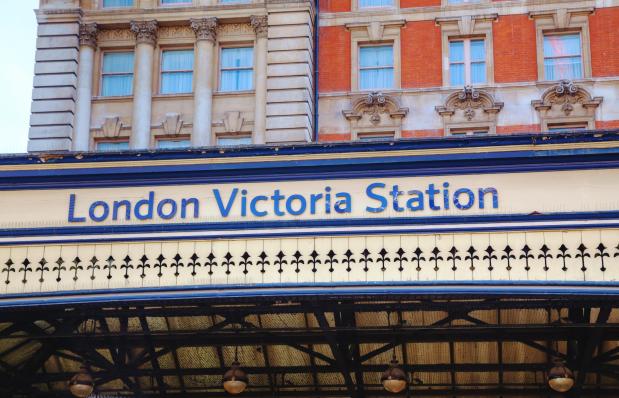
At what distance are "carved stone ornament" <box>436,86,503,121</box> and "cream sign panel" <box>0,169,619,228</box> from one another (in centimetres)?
1937

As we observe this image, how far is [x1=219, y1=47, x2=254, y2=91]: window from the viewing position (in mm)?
35531

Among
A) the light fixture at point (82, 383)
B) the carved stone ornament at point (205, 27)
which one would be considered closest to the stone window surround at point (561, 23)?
the carved stone ornament at point (205, 27)

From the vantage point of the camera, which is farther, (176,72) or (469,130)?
(176,72)

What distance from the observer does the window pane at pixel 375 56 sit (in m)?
35.1

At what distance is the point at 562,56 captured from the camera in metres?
34.2

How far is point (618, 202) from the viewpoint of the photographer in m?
14.2

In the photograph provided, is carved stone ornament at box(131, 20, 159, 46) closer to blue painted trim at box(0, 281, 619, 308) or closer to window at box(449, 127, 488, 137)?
window at box(449, 127, 488, 137)

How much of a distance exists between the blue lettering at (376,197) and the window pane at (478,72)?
20.1 m

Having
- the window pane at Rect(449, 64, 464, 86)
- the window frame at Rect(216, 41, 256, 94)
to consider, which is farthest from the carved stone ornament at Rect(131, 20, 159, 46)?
the window pane at Rect(449, 64, 464, 86)

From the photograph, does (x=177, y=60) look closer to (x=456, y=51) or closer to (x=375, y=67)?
(x=375, y=67)

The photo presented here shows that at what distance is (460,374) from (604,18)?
60.1 ft

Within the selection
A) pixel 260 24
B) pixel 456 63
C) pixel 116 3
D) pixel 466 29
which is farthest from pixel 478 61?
pixel 116 3

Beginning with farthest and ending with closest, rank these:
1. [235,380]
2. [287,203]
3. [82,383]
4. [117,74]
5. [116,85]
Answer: [117,74]
[116,85]
[235,380]
[82,383]
[287,203]

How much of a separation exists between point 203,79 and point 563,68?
9906mm
